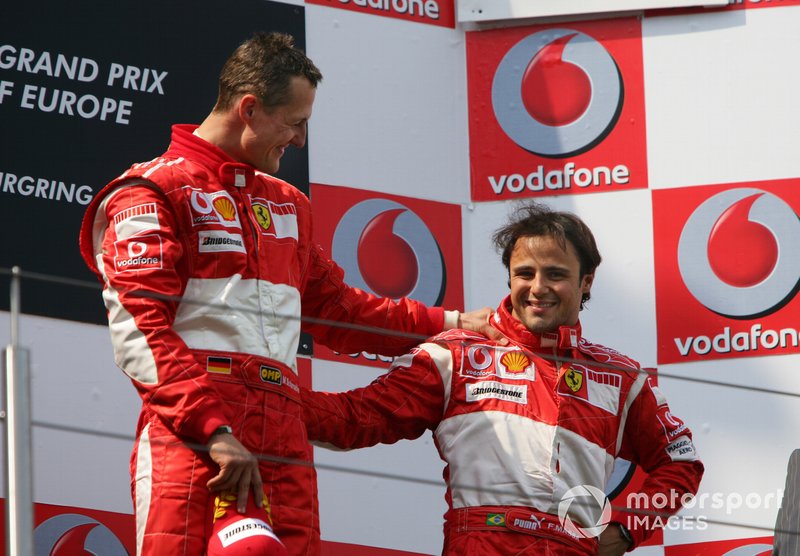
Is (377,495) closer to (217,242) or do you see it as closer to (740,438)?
(740,438)

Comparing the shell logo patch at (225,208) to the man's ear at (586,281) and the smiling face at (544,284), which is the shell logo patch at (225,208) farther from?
the man's ear at (586,281)

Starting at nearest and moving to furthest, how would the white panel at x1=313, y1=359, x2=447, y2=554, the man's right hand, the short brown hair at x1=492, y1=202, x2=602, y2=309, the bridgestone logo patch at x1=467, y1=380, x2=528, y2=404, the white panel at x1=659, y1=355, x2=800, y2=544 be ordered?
the man's right hand < the bridgestone logo patch at x1=467, y1=380, x2=528, y2=404 < the short brown hair at x1=492, y1=202, x2=602, y2=309 < the white panel at x1=313, y1=359, x2=447, y2=554 < the white panel at x1=659, y1=355, x2=800, y2=544

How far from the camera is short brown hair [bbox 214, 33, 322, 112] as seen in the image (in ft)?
8.04

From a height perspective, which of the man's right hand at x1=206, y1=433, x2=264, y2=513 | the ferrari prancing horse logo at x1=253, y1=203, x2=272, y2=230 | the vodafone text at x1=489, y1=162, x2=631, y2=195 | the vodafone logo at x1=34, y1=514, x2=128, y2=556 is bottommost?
the vodafone logo at x1=34, y1=514, x2=128, y2=556

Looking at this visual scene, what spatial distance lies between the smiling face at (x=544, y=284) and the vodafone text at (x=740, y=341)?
0.89 metres

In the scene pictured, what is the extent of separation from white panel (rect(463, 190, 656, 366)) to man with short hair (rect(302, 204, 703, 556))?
2.63ft

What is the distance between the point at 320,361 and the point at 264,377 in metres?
1.16

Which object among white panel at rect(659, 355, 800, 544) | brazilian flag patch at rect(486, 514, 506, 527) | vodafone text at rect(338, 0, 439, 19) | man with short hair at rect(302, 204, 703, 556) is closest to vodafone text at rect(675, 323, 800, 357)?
white panel at rect(659, 355, 800, 544)

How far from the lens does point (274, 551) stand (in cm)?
217

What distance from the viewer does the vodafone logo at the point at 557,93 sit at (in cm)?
383

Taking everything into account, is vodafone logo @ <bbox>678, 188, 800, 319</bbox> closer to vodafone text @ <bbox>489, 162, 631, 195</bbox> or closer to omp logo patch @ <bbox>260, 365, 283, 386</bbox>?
vodafone text @ <bbox>489, 162, 631, 195</bbox>

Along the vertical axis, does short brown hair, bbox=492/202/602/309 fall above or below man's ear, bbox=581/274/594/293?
above

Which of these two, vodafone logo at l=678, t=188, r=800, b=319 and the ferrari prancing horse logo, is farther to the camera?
vodafone logo at l=678, t=188, r=800, b=319

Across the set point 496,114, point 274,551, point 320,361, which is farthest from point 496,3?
point 274,551
